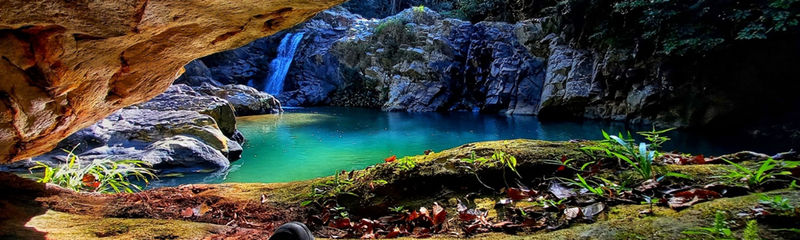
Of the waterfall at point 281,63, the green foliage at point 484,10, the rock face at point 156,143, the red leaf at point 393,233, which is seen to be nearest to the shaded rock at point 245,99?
the waterfall at point 281,63

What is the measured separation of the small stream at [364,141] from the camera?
23.0 feet

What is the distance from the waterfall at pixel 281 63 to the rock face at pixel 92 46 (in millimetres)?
22975

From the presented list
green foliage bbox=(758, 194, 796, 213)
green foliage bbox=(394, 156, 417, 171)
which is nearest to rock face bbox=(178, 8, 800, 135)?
green foliage bbox=(758, 194, 796, 213)

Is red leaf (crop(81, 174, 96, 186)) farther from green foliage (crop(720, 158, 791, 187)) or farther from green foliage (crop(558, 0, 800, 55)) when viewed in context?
green foliage (crop(558, 0, 800, 55))

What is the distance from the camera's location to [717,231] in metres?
1.08

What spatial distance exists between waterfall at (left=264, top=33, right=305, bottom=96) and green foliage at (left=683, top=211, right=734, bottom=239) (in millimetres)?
25232

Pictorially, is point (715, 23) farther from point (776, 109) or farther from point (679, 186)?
point (679, 186)

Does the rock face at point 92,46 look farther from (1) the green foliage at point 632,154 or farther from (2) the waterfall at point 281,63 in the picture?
(2) the waterfall at point 281,63

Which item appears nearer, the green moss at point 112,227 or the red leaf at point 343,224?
the green moss at point 112,227

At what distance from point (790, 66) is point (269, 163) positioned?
1365 centimetres

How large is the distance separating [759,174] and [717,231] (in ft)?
2.18

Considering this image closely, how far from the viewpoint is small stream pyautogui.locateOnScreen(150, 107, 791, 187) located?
7002 millimetres

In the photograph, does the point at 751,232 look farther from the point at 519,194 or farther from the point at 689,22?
the point at 689,22

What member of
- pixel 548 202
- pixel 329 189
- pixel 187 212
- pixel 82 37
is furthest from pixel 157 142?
pixel 548 202
